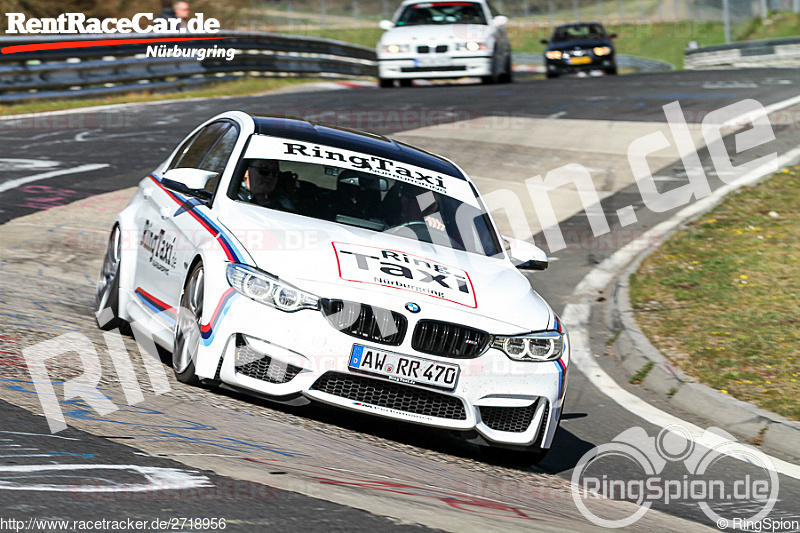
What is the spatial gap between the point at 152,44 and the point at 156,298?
655 inches

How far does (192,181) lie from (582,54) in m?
26.2

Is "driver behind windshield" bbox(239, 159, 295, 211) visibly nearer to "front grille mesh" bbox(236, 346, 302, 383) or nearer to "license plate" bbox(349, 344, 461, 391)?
"front grille mesh" bbox(236, 346, 302, 383)

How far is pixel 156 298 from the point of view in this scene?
6531mm

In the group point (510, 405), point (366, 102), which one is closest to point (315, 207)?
point (510, 405)

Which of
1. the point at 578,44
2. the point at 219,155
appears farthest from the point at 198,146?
the point at 578,44

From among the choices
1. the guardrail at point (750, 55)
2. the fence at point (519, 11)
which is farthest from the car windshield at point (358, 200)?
the fence at point (519, 11)

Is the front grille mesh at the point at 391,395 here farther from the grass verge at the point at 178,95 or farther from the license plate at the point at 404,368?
the grass verge at the point at 178,95

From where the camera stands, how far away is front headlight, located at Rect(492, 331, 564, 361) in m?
5.52

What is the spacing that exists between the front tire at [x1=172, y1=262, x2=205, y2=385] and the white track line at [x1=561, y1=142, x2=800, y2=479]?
3.05 meters

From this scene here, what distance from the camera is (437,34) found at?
71.5 ft

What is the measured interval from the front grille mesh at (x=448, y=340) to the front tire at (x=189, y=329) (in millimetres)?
1152

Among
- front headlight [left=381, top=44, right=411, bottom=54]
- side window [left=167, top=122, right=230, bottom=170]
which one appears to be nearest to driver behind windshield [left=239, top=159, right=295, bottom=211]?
side window [left=167, top=122, right=230, bottom=170]

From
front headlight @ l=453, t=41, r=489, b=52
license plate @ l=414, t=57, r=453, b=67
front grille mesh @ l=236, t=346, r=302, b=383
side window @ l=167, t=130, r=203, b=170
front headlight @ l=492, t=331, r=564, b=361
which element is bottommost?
front headlight @ l=492, t=331, r=564, b=361

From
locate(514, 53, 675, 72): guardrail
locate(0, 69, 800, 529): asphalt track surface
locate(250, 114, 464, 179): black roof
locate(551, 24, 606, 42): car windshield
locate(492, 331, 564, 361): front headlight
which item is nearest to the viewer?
locate(492, 331, 564, 361): front headlight
